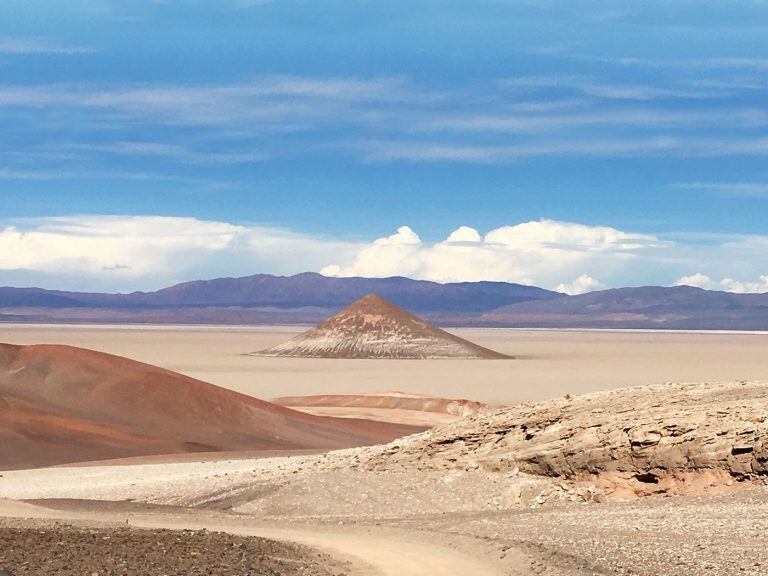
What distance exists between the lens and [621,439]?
20391 mm

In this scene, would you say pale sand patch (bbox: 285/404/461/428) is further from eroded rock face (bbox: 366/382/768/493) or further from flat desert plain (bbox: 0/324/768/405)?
eroded rock face (bbox: 366/382/768/493)

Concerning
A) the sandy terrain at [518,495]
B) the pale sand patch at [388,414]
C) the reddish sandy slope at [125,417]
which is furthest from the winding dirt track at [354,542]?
the pale sand patch at [388,414]

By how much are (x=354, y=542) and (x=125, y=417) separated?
28329mm

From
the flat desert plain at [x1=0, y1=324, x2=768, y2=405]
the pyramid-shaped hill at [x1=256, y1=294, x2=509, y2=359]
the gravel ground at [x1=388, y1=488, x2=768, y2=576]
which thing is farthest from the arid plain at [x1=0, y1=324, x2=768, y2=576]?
the pyramid-shaped hill at [x1=256, y1=294, x2=509, y2=359]

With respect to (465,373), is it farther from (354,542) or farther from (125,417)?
(354,542)

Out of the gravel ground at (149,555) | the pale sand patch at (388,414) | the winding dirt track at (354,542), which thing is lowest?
the pale sand patch at (388,414)

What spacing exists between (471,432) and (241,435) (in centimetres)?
1839

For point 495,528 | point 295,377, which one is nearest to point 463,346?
point 295,377

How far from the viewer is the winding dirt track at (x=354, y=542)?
12992mm

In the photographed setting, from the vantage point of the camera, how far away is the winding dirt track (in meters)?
13.0

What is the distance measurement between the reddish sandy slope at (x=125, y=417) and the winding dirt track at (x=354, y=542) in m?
16.4

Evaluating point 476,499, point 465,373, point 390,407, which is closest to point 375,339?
point 465,373

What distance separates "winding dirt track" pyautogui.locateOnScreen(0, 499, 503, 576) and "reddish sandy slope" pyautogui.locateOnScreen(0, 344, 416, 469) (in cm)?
1638

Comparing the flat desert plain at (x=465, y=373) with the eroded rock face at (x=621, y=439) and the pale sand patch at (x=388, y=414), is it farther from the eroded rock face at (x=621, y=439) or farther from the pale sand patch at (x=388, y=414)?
the eroded rock face at (x=621, y=439)
